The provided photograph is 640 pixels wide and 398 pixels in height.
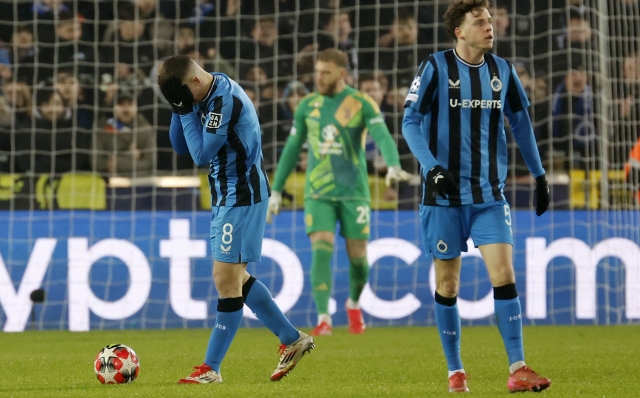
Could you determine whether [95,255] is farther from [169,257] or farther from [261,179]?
[261,179]

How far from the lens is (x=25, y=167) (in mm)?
11016

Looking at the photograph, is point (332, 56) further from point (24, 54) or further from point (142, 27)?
point (24, 54)

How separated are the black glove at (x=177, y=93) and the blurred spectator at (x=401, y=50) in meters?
6.81

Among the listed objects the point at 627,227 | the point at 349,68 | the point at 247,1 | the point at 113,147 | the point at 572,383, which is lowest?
the point at 572,383

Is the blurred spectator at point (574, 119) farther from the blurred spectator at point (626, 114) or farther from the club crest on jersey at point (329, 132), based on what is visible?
the club crest on jersey at point (329, 132)

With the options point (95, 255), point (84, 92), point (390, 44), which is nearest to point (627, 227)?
point (390, 44)

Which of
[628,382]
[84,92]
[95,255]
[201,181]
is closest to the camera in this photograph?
[628,382]

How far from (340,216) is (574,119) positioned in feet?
13.3

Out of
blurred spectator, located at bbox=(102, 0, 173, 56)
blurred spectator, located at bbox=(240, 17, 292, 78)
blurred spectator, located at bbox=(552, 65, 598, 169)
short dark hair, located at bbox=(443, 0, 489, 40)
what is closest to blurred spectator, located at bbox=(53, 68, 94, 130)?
blurred spectator, located at bbox=(102, 0, 173, 56)

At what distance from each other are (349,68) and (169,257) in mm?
3654

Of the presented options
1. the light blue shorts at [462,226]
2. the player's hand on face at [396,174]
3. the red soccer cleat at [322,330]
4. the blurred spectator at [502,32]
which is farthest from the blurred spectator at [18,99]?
the light blue shorts at [462,226]

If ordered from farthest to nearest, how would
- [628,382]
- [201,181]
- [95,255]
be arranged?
[201,181], [95,255], [628,382]

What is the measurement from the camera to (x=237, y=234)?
17.1 ft

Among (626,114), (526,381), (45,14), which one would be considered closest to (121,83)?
(45,14)
